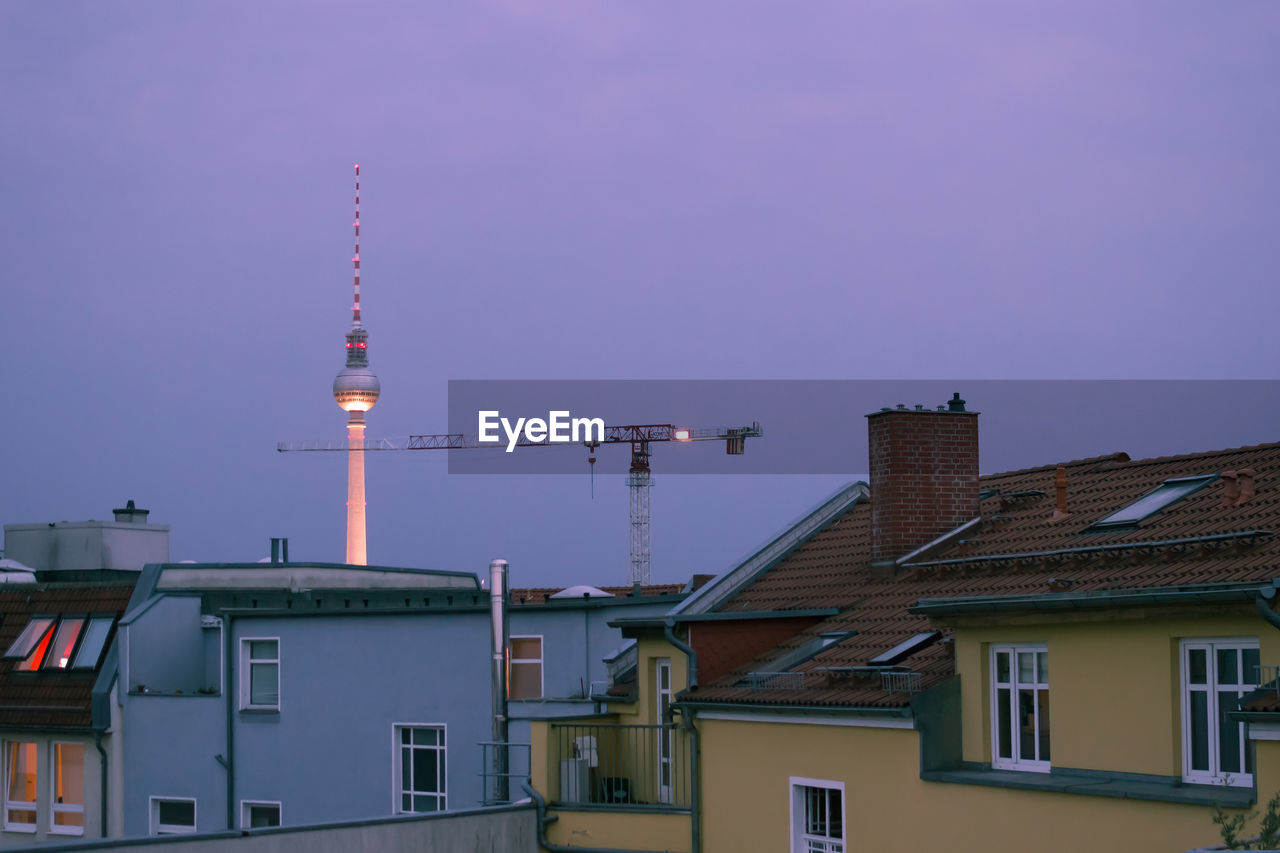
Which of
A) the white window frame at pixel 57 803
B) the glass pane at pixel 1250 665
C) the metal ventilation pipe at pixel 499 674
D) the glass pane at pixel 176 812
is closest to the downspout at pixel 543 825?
the metal ventilation pipe at pixel 499 674

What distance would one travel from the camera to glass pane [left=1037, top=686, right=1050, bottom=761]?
1853 cm

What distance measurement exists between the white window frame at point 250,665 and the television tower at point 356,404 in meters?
130

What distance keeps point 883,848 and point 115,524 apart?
33.4 meters

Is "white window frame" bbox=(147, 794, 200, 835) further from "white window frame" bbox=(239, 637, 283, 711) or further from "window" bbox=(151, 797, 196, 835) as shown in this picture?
"white window frame" bbox=(239, 637, 283, 711)

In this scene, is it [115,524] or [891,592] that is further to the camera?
[115,524]

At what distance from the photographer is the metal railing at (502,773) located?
30.1 meters

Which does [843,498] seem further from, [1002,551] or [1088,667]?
[1088,667]

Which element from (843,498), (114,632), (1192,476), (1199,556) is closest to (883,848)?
(1199,556)

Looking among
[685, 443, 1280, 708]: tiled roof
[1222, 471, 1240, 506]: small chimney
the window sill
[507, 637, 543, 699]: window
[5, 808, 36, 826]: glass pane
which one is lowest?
[5, 808, 36, 826]: glass pane

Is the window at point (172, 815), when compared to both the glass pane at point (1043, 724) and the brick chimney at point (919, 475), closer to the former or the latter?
the brick chimney at point (919, 475)

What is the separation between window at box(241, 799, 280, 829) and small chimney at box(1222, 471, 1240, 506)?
72.9 ft

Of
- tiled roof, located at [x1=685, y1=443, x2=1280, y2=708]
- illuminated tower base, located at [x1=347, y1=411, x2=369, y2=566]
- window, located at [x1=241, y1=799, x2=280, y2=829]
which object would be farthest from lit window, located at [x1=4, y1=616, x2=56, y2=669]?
illuminated tower base, located at [x1=347, y1=411, x2=369, y2=566]

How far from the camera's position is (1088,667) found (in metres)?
17.7

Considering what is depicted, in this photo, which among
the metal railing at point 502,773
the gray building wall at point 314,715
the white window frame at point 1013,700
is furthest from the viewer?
the gray building wall at point 314,715
